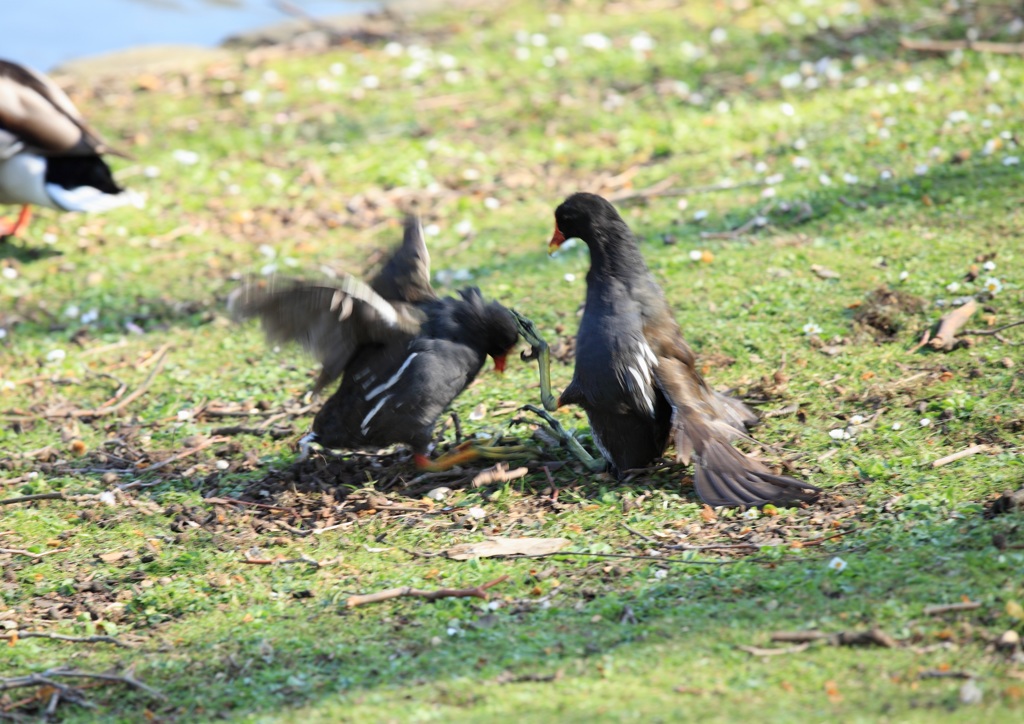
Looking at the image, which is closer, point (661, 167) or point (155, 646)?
point (155, 646)

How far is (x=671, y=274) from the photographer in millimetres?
6945

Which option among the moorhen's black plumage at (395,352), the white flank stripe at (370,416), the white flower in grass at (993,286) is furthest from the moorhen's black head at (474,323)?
Answer: the white flower in grass at (993,286)

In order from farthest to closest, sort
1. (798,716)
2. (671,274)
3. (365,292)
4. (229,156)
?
(229,156) < (671,274) < (365,292) < (798,716)

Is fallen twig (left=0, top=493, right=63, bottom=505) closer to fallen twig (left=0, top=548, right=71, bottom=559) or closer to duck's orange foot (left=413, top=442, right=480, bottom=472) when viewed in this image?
fallen twig (left=0, top=548, right=71, bottom=559)

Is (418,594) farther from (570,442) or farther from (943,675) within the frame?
(943,675)

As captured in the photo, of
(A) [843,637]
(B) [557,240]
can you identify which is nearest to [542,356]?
(B) [557,240]

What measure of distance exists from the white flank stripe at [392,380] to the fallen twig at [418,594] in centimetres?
123

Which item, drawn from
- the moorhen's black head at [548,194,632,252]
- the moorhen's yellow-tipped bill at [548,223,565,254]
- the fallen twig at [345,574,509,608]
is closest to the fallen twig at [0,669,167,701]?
the fallen twig at [345,574,509,608]

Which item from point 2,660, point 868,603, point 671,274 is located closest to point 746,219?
point 671,274

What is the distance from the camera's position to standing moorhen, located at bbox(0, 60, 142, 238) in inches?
318

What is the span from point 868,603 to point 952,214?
4.08 metres

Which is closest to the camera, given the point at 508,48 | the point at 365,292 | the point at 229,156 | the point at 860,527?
the point at 860,527

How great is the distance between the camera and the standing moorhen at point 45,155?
318 inches

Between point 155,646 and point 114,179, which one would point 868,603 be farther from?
point 114,179
